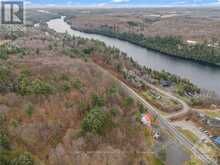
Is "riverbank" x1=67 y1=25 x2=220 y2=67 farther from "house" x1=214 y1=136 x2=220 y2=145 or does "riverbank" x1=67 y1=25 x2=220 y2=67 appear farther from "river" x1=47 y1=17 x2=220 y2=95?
"house" x1=214 y1=136 x2=220 y2=145

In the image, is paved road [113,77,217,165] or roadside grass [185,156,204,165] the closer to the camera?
roadside grass [185,156,204,165]

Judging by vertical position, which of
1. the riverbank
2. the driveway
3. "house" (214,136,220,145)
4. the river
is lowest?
"house" (214,136,220,145)

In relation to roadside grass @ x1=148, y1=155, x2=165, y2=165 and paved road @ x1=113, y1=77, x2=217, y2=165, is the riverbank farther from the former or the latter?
roadside grass @ x1=148, y1=155, x2=165, y2=165

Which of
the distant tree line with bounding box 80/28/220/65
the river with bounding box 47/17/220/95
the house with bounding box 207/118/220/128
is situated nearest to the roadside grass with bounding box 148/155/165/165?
the house with bounding box 207/118/220/128

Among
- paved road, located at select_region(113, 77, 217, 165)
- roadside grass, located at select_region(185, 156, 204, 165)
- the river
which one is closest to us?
roadside grass, located at select_region(185, 156, 204, 165)

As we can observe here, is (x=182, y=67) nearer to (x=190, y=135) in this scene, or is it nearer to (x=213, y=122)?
(x=213, y=122)

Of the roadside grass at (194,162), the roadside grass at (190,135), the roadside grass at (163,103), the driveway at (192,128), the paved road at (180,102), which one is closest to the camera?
the roadside grass at (194,162)

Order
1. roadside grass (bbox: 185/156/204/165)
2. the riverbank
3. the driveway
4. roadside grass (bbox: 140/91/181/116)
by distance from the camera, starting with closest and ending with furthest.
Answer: roadside grass (bbox: 185/156/204/165)
the driveway
roadside grass (bbox: 140/91/181/116)
the riverbank

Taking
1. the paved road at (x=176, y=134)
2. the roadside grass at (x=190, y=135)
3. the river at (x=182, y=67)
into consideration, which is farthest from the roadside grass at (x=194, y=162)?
the river at (x=182, y=67)

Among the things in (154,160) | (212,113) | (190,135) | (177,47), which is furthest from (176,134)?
(177,47)

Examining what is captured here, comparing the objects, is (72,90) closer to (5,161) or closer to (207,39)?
(5,161)

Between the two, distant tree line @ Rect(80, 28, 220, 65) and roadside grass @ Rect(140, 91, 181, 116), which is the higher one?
distant tree line @ Rect(80, 28, 220, 65)

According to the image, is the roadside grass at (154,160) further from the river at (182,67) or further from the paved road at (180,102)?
the river at (182,67)
